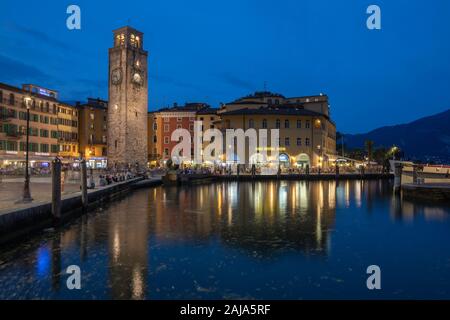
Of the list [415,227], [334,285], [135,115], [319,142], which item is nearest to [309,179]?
[319,142]

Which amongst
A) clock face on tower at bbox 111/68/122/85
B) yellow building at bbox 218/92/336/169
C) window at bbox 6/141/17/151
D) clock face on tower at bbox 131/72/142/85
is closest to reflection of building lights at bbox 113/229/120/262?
window at bbox 6/141/17/151

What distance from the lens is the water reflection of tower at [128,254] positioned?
982 cm

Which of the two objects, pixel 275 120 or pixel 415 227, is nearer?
pixel 415 227

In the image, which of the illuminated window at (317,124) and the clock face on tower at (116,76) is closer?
the illuminated window at (317,124)

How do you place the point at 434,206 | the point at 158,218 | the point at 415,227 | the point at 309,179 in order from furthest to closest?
1. the point at 309,179
2. the point at 434,206
3. the point at 158,218
4. the point at 415,227

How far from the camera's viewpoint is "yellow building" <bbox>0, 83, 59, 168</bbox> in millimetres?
53188

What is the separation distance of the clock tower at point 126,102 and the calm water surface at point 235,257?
45.1 metres

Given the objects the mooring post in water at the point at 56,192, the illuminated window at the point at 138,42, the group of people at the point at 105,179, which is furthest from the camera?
the illuminated window at the point at 138,42

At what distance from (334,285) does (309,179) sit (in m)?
48.9

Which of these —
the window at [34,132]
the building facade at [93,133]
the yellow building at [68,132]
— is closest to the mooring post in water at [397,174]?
the window at [34,132]

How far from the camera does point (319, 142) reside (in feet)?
220

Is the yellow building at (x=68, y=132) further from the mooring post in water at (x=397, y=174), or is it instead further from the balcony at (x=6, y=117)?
the mooring post in water at (x=397, y=174)

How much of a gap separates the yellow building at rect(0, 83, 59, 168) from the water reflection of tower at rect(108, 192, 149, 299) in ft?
106
